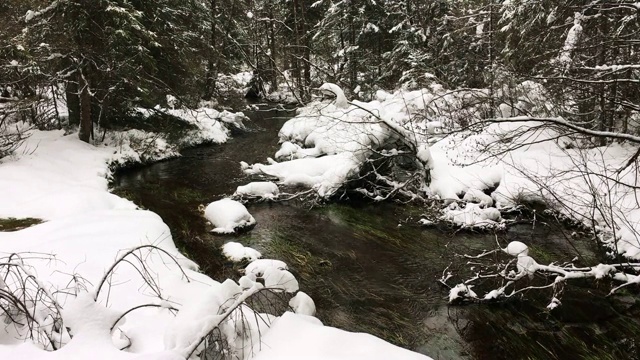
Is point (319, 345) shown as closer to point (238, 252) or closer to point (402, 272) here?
point (402, 272)

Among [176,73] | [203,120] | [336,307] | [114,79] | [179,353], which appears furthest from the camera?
[203,120]

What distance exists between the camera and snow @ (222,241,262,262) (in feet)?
22.0

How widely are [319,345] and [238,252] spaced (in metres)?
4.13

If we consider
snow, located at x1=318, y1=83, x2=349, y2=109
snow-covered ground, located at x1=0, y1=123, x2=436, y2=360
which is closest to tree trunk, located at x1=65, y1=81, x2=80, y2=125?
snow-covered ground, located at x1=0, y1=123, x2=436, y2=360

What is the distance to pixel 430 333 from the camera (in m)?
4.98

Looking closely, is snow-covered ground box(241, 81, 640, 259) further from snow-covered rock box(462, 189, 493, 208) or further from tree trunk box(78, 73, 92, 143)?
tree trunk box(78, 73, 92, 143)

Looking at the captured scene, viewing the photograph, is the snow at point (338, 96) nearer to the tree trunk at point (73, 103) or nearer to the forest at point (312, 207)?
the forest at point (312, 207)

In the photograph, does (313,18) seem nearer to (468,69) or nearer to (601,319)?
(468,69)

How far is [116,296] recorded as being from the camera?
12.5 feet

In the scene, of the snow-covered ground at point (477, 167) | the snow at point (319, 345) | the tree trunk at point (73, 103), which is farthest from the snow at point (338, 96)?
the tree trunk at point (73, 103)

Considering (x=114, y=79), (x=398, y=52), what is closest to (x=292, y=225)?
(x=114, y=79)

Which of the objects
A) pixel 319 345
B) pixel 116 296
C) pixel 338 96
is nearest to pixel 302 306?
pixel 319 345

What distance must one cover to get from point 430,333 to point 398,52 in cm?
1557

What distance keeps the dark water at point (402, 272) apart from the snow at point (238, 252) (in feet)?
0.52
